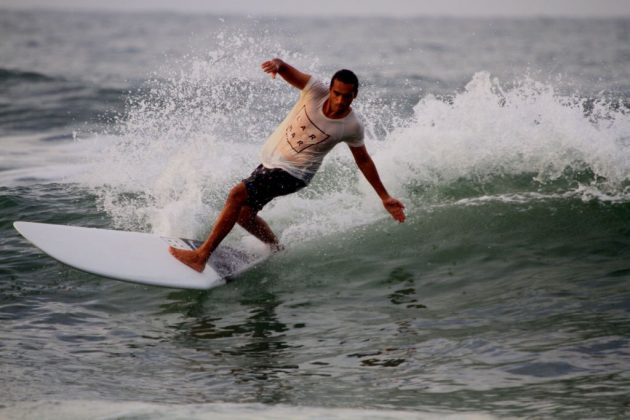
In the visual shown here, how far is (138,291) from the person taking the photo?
7.09 m

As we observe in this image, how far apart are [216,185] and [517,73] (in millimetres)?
17115

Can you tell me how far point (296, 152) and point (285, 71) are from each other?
2.31 ft

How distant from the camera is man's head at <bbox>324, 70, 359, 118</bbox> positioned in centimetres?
612

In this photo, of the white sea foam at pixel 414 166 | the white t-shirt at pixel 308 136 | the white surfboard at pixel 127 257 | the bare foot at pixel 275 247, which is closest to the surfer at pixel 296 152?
the white t-shirt at pixel 308 136

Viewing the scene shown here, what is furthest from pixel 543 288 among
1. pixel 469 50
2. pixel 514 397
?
pixel 469 50

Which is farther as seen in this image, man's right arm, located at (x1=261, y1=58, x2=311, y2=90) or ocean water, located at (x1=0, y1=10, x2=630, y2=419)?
man's right arm, located at (x1=261, y1=58, x2=311, y2=90)

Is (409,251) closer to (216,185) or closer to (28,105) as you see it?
(216,185)

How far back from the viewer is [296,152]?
6719 millimetres

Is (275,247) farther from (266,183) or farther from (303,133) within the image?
(303,133)

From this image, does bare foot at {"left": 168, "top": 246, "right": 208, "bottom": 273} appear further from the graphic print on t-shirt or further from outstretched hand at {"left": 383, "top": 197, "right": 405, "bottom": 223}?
outstretched hand at {"left": 383, "top": 197, "right": 405, "bottom": 223}

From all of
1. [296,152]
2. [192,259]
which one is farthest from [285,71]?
[192,259]

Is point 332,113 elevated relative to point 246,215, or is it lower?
elevated

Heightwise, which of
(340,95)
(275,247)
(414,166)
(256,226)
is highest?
(340,95)

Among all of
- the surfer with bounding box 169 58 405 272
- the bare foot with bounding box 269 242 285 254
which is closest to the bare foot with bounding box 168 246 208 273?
the surfer with bounding box 169 58 405 272
